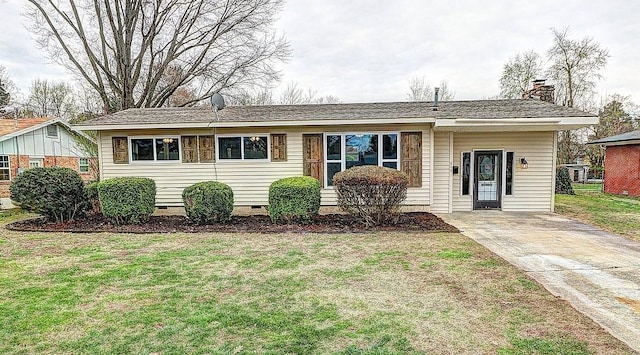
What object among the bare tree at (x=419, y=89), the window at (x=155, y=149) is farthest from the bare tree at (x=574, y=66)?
the window at (x=155, y=149)

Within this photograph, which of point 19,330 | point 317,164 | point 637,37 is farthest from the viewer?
point 637,37

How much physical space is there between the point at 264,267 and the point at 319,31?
544 inches

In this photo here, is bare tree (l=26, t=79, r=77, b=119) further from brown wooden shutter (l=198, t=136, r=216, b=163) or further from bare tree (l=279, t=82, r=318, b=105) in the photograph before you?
brown wooden shutter (l=198, t=136, r=216, b=163)

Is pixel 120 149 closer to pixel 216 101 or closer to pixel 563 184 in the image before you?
pixel 216 101

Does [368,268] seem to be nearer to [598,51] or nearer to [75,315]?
[75,315]

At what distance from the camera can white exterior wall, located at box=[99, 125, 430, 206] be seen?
9156 millimetres

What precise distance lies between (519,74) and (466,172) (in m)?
15.9

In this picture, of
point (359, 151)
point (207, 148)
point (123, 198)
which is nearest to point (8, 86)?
point (207, 148)

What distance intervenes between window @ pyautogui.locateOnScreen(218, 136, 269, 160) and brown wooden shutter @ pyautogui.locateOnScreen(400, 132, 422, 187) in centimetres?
359

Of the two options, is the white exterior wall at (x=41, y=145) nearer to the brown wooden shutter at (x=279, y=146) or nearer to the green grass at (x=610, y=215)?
the brown wooden shutter at (x=279, y=146)

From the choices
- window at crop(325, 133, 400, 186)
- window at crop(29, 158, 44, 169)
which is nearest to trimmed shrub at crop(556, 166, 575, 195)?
window at crop(325, 133, 400, 186)

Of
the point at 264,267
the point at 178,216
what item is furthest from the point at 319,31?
the point at 264,267

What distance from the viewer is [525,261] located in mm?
4883

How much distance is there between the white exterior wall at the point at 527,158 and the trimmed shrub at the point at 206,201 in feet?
20.0
